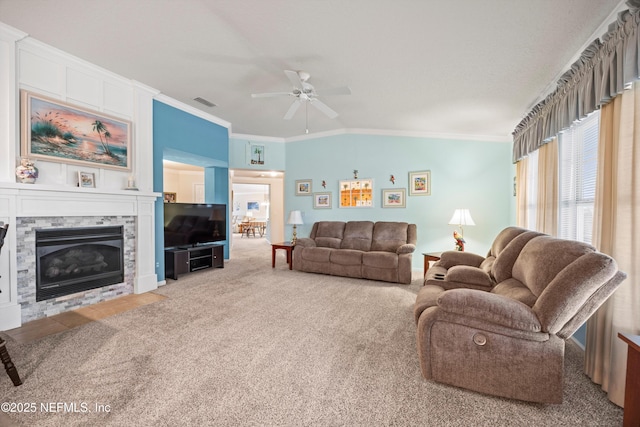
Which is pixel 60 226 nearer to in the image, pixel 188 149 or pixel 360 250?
pixel 188 149

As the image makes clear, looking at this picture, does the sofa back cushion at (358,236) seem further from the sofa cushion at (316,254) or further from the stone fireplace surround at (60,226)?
the stone fireplace surround at (60,226)

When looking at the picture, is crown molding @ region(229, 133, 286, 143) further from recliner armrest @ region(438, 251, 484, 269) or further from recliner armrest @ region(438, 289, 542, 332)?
recliner armrest @ region(438, 289, 542, 332)

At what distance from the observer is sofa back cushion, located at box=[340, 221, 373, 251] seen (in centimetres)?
507

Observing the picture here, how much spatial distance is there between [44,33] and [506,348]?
4.72m

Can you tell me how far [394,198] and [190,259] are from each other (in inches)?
160

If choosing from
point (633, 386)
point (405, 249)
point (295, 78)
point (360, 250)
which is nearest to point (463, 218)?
point (405, 249)

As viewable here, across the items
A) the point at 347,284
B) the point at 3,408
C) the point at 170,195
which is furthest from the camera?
the point at 170,195

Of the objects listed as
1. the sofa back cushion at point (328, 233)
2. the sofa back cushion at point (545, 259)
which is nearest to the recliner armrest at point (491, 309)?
the sofa back cushion at point (545, 259)

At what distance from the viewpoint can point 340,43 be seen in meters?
2.58

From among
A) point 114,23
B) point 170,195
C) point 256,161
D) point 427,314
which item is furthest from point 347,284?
point 170,195

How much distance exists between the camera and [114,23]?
7.97 ft

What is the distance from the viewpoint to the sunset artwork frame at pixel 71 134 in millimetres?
2760

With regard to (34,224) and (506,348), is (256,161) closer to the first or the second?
(34,224)

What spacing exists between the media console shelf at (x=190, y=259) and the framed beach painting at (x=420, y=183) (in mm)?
4034
